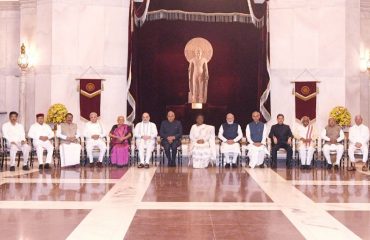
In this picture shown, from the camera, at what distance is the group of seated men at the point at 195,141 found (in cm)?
1077

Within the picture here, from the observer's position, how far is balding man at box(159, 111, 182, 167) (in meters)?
11.0

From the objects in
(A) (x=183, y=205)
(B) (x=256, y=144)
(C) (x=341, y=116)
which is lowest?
(A) (x=183, y=205)

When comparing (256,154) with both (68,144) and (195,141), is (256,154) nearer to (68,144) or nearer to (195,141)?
(195,141)

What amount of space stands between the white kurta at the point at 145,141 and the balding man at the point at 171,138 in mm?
239

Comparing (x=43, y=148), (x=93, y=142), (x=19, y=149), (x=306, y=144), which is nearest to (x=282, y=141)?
(x=306, y=144)

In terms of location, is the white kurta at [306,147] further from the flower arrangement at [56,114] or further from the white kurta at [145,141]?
the flower arrangement at [56,114]

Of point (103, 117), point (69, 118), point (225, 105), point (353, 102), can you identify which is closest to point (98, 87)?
point (103, 117)

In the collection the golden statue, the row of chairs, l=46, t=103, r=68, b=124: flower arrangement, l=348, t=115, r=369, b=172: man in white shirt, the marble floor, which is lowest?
the marble floor

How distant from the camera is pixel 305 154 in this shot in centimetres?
1091

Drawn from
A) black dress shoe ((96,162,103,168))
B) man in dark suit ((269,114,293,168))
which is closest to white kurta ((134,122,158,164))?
black dress shoe ((96,162,103,168))

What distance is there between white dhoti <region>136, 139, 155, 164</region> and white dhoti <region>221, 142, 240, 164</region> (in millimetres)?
1504

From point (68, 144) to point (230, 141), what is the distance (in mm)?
3416

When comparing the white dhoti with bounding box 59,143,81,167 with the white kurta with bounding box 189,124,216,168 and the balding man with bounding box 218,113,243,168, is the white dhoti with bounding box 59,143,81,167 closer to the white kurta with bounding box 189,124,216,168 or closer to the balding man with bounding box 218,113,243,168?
the white kurta with bounding box 189,124,216,168

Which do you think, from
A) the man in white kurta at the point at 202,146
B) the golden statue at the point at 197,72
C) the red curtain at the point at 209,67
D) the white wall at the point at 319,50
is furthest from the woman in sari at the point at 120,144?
the white wall at the point at 319,50
